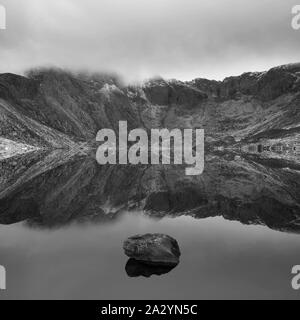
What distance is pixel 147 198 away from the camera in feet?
251

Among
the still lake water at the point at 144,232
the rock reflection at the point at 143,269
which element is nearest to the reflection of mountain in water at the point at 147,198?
the still lake water at the point at 144,232

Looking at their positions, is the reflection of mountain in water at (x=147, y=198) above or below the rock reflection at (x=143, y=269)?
above

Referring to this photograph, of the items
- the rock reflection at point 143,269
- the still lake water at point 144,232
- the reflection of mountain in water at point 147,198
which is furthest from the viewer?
the reflection of mountain in water at point 147,198

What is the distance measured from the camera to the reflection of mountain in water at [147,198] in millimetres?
59469

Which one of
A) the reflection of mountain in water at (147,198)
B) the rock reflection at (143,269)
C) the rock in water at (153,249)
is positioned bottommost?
the rock reflection at (143,269)

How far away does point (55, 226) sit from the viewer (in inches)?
2069

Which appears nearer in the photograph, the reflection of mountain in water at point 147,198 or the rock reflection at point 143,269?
the rock reflection at point 143,269

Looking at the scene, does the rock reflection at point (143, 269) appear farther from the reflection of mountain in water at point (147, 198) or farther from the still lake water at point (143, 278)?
the reflection of mountain in water at point (147, 198)

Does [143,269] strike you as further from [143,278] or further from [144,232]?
[144,232]

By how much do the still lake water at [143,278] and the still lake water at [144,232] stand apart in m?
0.08

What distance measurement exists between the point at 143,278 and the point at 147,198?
41746 millimetres

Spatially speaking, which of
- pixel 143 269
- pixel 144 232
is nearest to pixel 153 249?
pixel 143 269
